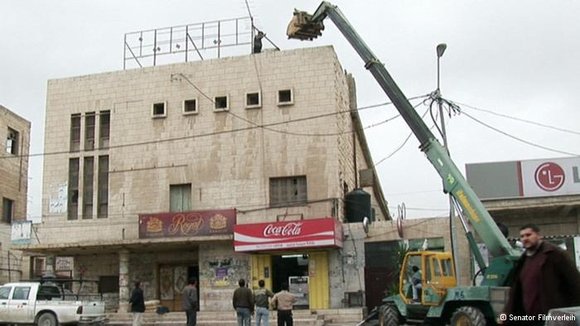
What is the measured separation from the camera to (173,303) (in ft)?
92.8

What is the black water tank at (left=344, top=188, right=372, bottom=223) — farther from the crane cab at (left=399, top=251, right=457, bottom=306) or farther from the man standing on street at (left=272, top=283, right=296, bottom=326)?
the man standing on street at (left=272, top=283, right=296, bottom=326)

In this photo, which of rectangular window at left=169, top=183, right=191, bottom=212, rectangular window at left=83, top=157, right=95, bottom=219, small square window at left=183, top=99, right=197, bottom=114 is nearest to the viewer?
rectangular window at left=169, top=183, right=191, bottom=212

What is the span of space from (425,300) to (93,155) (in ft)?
62.3

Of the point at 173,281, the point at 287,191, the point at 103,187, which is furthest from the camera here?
the point at 103,187

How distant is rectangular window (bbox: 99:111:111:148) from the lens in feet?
98.1

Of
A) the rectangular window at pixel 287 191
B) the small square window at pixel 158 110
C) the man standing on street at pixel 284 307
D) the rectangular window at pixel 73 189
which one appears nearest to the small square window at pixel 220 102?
the small square window at pixel 158 110

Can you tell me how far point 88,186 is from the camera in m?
29.9

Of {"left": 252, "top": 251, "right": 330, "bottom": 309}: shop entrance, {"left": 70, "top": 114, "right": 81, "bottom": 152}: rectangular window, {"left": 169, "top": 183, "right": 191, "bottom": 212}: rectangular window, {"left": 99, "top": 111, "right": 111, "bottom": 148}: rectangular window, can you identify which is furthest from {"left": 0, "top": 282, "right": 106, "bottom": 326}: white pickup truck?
{"left": 70, "top": 114, "right": 81, "bottom": 152}: rectangular window

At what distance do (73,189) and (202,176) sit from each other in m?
6.69

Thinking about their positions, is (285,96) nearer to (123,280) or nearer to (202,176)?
(202,176)

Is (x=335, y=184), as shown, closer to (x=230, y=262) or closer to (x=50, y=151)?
(x=230, y=262)

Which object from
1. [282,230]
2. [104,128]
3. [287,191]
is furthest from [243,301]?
[104,128]

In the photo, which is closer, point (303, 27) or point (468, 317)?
point (468, 317)

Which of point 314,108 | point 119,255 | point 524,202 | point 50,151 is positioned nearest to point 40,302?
point 119,255
